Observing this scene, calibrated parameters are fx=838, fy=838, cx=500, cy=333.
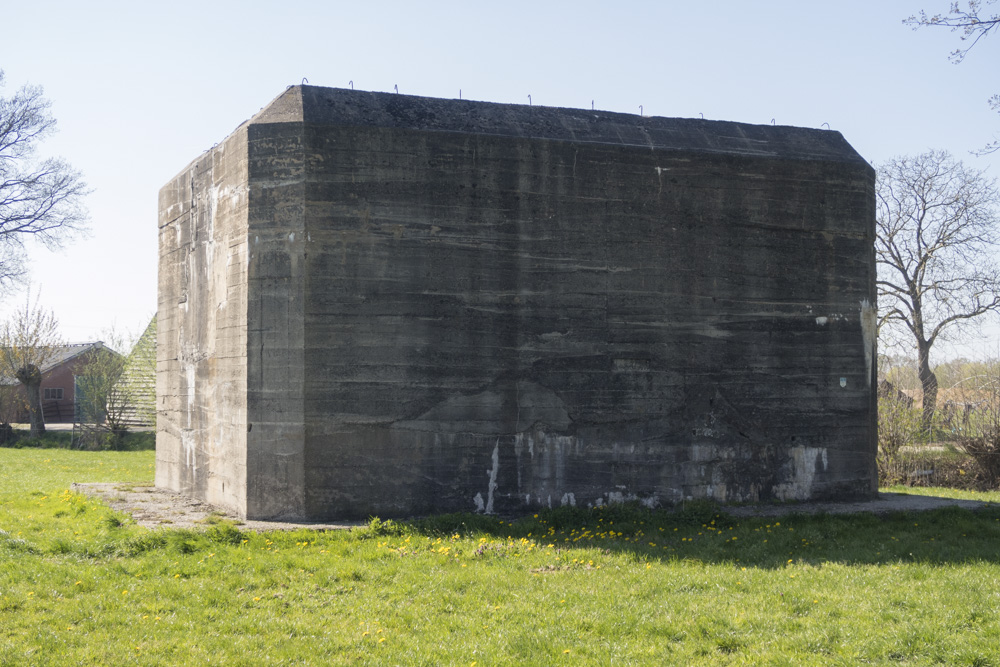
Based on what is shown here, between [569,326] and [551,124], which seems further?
[551,124]

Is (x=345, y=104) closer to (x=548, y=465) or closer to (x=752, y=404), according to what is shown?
(x=548, y=465)

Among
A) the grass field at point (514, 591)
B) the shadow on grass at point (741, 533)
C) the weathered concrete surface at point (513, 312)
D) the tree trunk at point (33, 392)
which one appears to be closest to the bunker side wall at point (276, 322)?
the weathered concrete surface at point (513, 312)

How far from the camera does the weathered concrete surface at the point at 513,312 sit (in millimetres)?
9977

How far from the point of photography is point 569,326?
10.6 m

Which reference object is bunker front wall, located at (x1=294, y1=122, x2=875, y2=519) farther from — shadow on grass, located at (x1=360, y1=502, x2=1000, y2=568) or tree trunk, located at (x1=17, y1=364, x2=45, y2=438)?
tree trunk, located at (x1=17, y1=364, x2=45, y2=438)

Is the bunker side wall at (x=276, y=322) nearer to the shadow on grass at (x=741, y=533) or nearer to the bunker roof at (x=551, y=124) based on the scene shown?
the bunker roof at (x=551, y=124)

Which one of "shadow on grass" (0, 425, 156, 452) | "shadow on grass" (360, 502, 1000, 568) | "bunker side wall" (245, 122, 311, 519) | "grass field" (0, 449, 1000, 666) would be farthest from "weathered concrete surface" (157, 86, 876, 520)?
"shadow on grass" (0, 425, 156, 452)

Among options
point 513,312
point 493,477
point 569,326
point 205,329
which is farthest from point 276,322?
point 569,326

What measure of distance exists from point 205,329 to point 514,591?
6.28m

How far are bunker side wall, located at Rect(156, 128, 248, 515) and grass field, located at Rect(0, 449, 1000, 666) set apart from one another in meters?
1.50

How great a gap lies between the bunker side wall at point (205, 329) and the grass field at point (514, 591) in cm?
150

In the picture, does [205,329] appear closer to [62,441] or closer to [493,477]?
[493,477]

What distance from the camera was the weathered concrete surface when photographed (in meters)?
9.98

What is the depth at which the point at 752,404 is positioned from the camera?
11273mm
